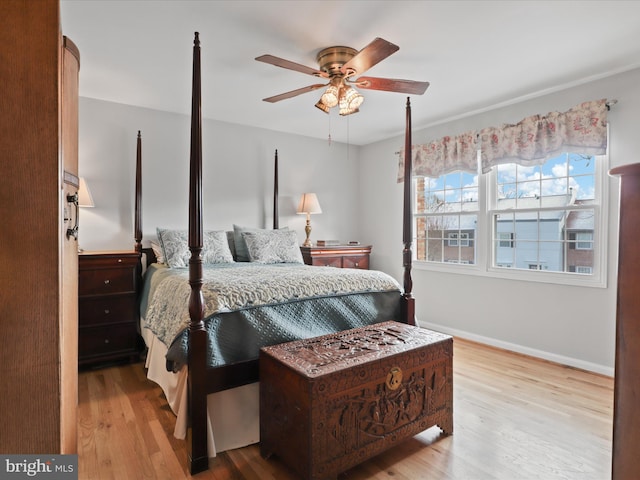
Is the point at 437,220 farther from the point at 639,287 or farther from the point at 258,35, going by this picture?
the point at 639,287

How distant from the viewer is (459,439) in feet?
6.43

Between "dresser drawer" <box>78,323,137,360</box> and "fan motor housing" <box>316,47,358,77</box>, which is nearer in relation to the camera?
"fan motor housing" <box>316,47,358,77</box>

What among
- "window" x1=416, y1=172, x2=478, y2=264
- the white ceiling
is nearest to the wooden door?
the white ceiling

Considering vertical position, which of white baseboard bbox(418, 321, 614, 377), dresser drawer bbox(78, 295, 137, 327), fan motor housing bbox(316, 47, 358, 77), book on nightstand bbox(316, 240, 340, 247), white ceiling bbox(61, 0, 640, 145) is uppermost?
white ceiling bbox(61, 0, 640, 145)

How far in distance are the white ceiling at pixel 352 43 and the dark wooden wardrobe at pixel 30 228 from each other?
1525mm

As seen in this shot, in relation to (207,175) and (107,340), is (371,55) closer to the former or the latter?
(207,175)

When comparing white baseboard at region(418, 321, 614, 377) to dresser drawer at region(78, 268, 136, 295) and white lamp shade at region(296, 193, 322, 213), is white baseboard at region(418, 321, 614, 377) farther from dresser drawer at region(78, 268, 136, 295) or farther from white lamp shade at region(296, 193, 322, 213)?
dresser drawer at region(78, 268, 136, 295)

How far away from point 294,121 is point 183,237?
6.05ft

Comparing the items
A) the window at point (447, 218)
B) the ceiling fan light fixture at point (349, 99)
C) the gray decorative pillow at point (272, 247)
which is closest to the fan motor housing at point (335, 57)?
the ceiling fan light fixture at point (349, 99)

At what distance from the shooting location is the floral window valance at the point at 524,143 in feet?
9.21

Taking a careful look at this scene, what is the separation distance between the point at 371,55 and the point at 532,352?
2954 millimetres

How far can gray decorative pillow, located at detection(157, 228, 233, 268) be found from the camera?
9.88 feet

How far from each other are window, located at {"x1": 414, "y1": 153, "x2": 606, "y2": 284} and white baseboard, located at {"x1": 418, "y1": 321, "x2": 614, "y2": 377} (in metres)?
0.67

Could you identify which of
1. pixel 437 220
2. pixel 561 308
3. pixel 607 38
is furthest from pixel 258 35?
pixel 561 308
